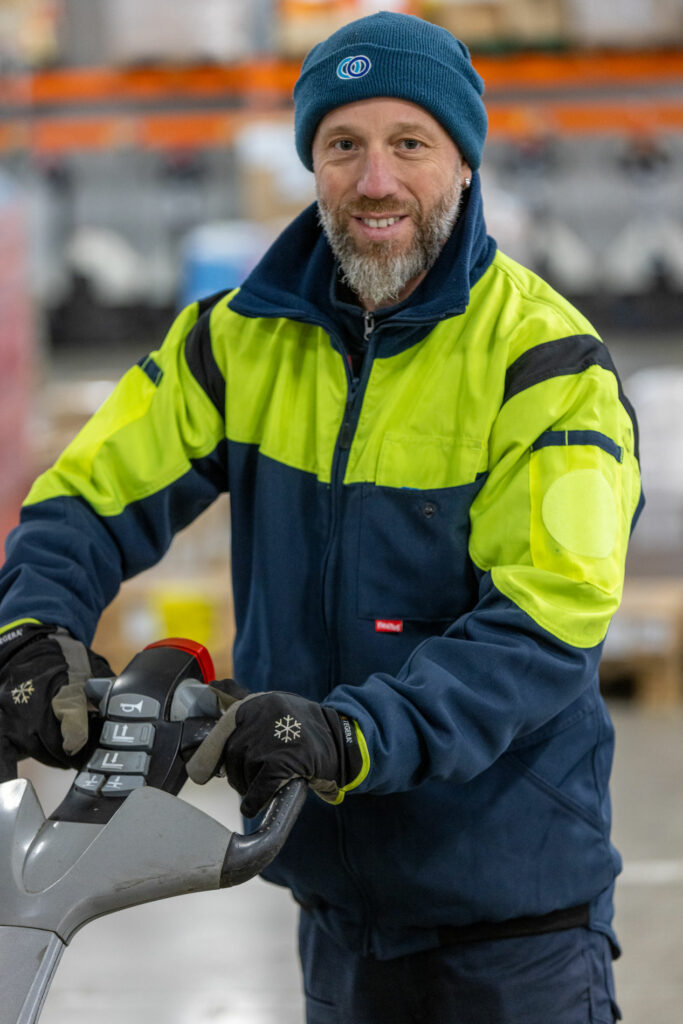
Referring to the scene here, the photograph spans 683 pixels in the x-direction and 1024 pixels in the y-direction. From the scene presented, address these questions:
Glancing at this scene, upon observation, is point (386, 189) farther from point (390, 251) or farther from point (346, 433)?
point (346, 433)

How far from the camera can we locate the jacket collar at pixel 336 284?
1.94 metres

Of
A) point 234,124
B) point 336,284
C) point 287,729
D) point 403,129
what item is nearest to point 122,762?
point 287,729

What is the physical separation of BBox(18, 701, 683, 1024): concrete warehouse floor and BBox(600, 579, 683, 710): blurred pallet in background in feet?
3.73

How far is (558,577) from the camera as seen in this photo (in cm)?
174

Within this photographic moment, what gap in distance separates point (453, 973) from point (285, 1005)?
1.86 meters

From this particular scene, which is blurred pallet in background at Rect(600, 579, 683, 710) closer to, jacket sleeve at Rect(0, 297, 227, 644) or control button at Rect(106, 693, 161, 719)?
jacket sleeve at Rect(0, 297, 227, 644)

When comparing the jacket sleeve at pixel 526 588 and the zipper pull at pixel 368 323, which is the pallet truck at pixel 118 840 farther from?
the zipper pull at pixel 368 323

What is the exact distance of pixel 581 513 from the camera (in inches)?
69.7

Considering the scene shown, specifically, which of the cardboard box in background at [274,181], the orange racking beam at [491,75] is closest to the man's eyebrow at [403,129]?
the cardboard box in background at [274,181]

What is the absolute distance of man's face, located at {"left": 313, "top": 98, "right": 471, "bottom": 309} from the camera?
195 centimetres

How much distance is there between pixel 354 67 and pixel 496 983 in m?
1.41

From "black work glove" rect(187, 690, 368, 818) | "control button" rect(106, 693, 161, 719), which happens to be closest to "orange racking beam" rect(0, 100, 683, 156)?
"control button" rect(106, 693, 161, 719)

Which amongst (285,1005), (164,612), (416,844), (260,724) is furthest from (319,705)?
(164,612)

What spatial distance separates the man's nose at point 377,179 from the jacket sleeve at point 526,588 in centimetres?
32
